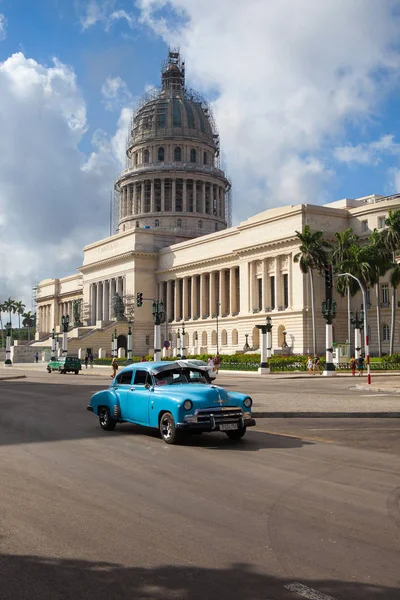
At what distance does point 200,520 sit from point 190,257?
9335 cm

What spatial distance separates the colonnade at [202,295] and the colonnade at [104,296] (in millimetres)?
8095

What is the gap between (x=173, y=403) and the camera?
12828mm

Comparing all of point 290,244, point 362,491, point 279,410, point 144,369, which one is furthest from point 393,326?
point 362,491

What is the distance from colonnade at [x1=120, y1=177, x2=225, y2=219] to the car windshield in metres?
109

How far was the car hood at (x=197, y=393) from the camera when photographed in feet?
41.9

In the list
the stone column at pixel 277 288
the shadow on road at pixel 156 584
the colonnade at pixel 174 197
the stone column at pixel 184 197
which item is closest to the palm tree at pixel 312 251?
the stone column at pixel 277 288

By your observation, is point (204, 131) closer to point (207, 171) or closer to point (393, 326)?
point (207, 171)

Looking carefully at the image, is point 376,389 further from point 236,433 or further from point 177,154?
point 177,154

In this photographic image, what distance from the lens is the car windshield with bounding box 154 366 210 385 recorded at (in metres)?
14.0

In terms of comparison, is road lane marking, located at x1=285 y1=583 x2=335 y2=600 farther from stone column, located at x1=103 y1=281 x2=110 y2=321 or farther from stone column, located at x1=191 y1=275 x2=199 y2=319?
stone column, located at x1=103 y1=281 x2=110 y2=321

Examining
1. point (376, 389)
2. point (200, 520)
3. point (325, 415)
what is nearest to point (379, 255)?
point (376, 389)

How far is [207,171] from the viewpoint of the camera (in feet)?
408

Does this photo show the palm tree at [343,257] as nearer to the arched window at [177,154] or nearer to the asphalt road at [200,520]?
the asphalt road at [200,520]

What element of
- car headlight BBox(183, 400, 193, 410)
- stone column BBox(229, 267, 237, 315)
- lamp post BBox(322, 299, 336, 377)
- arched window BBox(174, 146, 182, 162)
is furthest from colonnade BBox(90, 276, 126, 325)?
car headlight BBox(183, 400, 193, 410)
